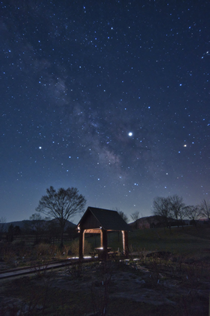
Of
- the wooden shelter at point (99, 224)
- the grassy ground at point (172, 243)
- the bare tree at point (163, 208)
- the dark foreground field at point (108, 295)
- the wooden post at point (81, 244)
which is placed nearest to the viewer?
the dark foreground field at point (108, 295)

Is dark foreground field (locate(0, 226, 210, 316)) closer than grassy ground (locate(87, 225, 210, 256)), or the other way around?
dark foreground field (locate(0, 226, 210, 316))

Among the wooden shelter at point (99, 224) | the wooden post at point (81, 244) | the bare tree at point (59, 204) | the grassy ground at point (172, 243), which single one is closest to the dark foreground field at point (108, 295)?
the wooden shelter at point (99, 224)

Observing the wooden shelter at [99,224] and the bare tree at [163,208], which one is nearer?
the wooden shelter at [99,224]

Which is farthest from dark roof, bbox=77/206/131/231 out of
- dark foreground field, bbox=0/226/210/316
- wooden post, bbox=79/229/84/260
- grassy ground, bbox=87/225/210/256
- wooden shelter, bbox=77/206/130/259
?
dark foreground field, bbox=0/226/210/316

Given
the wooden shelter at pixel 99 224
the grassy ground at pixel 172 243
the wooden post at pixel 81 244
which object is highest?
the wooden shelter at pixel 99 224

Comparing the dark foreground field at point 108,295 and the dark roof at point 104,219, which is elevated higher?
the dark roof at point 104,219

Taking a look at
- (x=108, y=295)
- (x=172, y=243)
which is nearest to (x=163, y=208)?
(x=172, y=243)

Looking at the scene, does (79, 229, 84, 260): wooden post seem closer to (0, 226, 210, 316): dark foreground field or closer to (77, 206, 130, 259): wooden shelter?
(77, 206, 130, 259): wooden shelter

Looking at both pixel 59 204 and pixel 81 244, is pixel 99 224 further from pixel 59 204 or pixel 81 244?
pixel 59 204

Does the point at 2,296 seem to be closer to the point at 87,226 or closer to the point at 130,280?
the point at 130,280

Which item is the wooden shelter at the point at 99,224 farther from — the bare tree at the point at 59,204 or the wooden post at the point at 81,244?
the bare tree at the point at 59,204

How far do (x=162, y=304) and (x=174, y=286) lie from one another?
253 centimetres

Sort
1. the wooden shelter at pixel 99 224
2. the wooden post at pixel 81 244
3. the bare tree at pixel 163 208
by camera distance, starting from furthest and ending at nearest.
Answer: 1. the bare tree at pixel 163 208
2. the wooden post at pixel 81 244
3. the wooden shelter at pixel 99 224


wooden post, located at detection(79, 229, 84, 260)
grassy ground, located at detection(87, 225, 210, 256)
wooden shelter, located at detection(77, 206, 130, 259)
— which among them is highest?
wooden shelter, located at detection(77, 206, 130, 259)
